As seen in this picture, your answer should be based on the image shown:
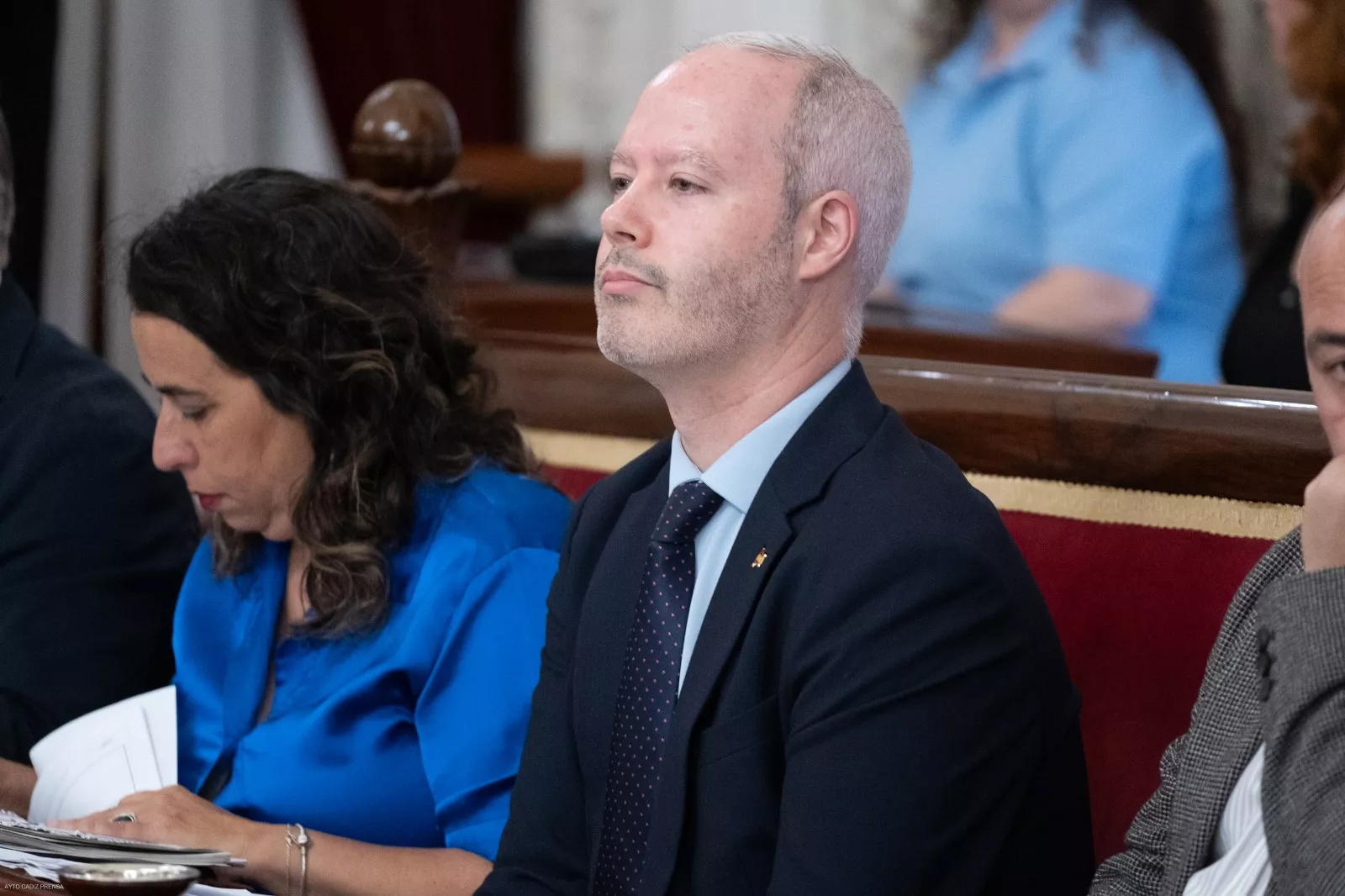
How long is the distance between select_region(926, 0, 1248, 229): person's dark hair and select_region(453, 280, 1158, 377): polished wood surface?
4.16 ft

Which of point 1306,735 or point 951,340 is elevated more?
point 1306,735

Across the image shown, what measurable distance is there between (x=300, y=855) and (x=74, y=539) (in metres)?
0.61

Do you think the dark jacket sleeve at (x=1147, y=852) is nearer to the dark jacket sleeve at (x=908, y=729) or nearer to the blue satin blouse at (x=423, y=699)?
the dark jacket sleeve at (x=908, y=729)

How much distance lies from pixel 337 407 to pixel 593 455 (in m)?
0.42

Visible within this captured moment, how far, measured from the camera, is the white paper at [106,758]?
1.79m

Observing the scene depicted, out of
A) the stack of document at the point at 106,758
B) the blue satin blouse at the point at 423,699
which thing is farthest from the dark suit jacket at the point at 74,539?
the blue satin blouse at the point at 423,699

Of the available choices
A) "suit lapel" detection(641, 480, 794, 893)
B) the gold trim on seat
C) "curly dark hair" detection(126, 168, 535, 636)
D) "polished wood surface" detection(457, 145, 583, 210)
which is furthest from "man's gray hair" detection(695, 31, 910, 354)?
"polished wood surface" detection(457, 145, 583, 210)

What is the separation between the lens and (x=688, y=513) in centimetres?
145

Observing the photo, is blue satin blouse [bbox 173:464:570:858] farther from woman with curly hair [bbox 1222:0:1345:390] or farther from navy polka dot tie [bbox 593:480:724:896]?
woman with curly hair [bbox 1222:0:1345:390]

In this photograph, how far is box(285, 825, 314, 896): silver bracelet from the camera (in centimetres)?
A: 165

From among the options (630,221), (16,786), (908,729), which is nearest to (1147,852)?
(908,729)

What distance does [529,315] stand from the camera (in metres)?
3.10

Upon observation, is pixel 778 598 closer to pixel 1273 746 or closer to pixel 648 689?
pixel 648 689

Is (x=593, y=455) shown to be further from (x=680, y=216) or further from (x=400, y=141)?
(x=680, y=216)
